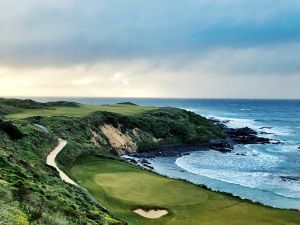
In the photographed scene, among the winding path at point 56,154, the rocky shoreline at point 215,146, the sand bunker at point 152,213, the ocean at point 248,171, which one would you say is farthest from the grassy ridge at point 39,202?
the rocky shoreline at point 215,146

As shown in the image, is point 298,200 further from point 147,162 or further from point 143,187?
point 147,162

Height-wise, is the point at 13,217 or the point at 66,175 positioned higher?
the point at 13,217

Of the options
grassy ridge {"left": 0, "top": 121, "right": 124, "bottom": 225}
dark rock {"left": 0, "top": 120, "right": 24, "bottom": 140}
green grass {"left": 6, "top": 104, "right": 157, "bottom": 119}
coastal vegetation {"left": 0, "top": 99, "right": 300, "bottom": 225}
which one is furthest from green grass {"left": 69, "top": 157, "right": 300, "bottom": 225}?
green grass {"left": 6, "top": 104, "right": 157, "bottom": 119}

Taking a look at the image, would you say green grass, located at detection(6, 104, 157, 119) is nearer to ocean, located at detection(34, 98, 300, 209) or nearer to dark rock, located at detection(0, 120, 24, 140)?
ocean, located at detection(34, 98, 300, 209)

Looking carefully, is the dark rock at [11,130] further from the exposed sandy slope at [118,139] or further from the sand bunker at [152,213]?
the exposed sandy slope at [118,139]

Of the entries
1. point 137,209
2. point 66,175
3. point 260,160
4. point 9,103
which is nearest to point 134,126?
point 260,160
